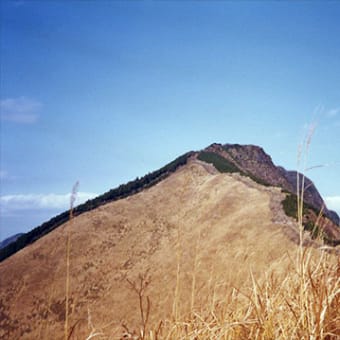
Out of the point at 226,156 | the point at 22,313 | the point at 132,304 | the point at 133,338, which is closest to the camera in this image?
the point at 133,338

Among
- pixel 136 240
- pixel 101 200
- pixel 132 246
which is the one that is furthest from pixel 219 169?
pixel 132 246

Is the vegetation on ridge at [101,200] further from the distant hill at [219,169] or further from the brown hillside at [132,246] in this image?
the brown hillside at [132,246]

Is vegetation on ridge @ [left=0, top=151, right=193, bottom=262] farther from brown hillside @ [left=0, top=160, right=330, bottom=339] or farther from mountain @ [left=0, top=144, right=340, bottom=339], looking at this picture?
brown hillside @ [left=0, top=160, right=330, bottom=339]

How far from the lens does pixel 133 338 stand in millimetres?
1764

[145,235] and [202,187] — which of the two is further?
[202,187]

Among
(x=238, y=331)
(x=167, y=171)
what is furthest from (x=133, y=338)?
(x=167, y=171)

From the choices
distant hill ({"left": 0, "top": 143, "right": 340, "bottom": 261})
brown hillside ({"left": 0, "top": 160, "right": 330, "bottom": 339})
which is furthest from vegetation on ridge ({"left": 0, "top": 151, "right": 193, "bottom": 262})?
brown hillside ({"left": 0, "top": 160, "right": 330, "bottom": 339})

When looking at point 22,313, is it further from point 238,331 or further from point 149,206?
point 238,331

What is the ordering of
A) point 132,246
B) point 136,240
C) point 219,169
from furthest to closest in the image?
point 219,169, point 136,240, point 132,246

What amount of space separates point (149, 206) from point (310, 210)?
12291mm

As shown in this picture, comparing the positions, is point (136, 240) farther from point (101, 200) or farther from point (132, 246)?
point (101, 200)

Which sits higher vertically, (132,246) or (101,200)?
(101,200)

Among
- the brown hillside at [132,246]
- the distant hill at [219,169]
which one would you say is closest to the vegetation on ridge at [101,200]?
the distant hill at [219,169]

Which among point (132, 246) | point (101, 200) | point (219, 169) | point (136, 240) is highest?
point (219, 169)
